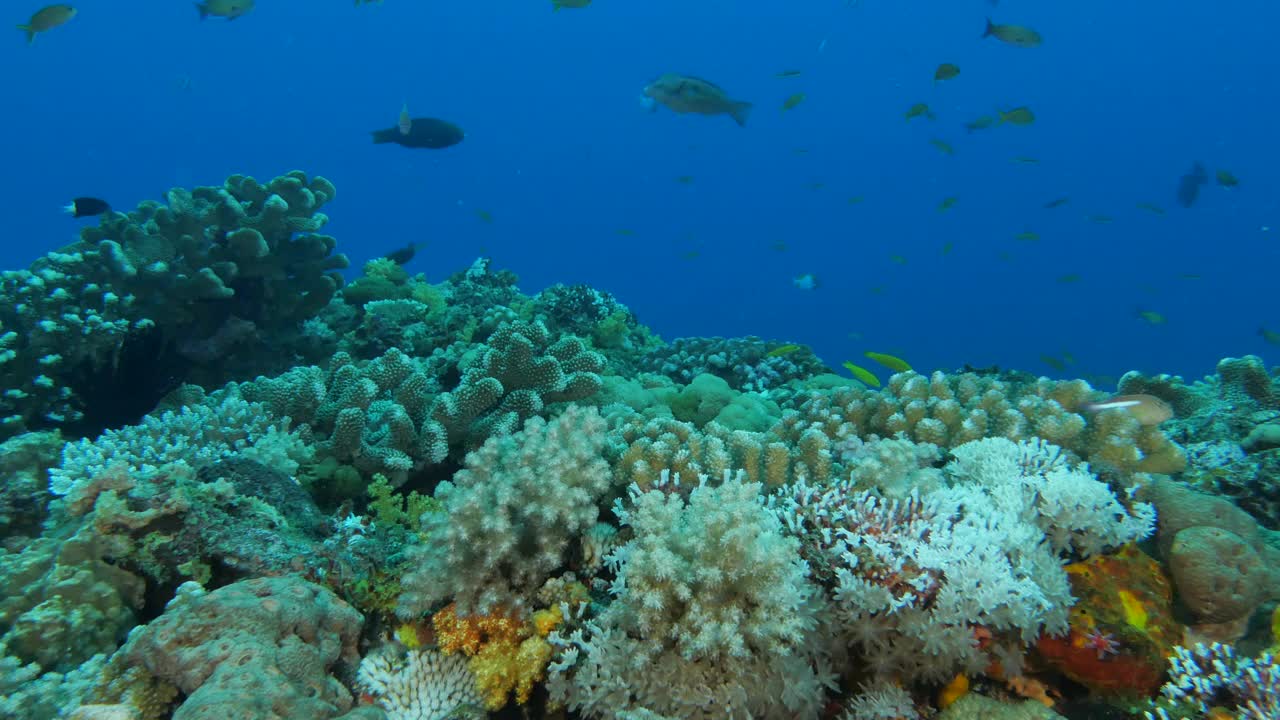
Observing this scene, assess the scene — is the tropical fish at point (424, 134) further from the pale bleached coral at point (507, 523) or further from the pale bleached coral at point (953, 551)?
the pale bleached coral at point (953, 551)

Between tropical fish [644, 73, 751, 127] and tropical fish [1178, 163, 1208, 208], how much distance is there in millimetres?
18353

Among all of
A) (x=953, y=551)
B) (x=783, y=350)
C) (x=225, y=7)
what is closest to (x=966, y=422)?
(x=953, y=551)

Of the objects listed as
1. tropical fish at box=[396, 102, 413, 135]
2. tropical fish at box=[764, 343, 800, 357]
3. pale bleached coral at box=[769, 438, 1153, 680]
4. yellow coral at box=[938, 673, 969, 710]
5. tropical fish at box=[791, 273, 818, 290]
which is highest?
tropical fish at box=[791, 273, 818, 290]

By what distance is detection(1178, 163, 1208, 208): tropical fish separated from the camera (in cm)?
1789

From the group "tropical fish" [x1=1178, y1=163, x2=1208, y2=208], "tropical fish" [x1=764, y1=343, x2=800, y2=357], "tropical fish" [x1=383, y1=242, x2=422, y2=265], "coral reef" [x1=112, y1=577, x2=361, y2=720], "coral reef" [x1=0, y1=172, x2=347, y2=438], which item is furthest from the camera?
"tropical fish" [x1=1178, y1=163, x2=1208, y2=208]

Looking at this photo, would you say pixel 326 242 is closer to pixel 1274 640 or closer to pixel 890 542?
pixel 890 542

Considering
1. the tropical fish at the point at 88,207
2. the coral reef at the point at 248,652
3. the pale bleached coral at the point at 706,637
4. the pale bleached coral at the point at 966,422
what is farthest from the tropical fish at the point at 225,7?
the pale bleached coral at the point at 706,637

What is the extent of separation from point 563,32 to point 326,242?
388 ft

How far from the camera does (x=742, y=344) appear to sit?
409 inches

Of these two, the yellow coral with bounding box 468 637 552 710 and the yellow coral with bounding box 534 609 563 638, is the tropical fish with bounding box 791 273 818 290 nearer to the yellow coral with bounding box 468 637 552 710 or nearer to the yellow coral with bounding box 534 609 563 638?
the yellow coral with bounding box 534 609 563 638

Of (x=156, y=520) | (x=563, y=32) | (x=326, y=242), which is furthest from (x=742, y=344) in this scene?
(x=563, y=32)

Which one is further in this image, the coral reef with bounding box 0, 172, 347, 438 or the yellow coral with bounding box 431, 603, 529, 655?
the coral reef with bounding box 0, 172, 347, 438

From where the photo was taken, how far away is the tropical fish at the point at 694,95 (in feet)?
→ 24.3

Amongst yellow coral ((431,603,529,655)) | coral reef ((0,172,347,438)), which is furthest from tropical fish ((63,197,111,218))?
yellow coral ((431,603,529,655))
